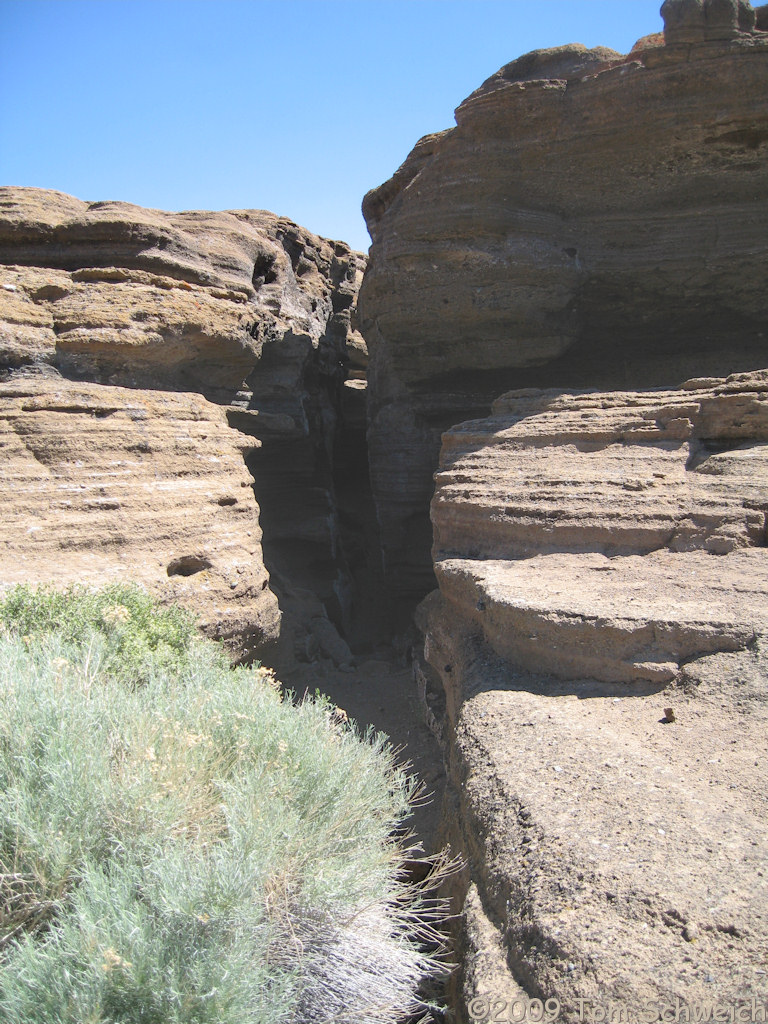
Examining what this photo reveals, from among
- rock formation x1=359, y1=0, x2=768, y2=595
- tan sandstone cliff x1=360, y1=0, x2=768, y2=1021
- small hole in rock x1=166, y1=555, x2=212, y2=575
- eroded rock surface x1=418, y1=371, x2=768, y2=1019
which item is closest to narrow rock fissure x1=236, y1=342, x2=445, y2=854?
tan sandstone cliff x1=360, y1=0, x2=768, y2=1021

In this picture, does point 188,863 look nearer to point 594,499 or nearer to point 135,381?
point 594,499

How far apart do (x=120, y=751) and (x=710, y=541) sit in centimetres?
410

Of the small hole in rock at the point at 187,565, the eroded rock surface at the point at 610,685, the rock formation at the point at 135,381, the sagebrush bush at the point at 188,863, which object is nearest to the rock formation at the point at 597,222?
the eroded rock surface at the point at 610,685

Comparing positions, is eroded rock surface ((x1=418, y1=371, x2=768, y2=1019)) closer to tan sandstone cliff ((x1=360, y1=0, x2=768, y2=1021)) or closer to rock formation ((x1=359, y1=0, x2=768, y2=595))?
tan sandstone cliff ((x1=360, y1=0, x2=768, y2=1021))

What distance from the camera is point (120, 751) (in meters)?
→ 3.32

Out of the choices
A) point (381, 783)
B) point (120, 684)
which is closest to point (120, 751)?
point (120, 684)

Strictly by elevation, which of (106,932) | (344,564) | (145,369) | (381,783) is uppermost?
(145,369)

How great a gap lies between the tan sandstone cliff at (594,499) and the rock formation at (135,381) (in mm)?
1978

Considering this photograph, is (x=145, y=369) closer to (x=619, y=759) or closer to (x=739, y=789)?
(x=619, y=759)

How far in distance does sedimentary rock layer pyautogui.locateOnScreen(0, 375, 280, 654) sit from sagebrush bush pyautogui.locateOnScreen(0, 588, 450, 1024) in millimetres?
2098

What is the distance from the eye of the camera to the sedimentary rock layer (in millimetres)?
6031

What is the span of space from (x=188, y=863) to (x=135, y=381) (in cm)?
571

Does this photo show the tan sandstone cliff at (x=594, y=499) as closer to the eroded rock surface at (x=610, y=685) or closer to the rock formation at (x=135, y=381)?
the eroded rock surface at (x=610, y=685)

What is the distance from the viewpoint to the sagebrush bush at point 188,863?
2.39 meters
